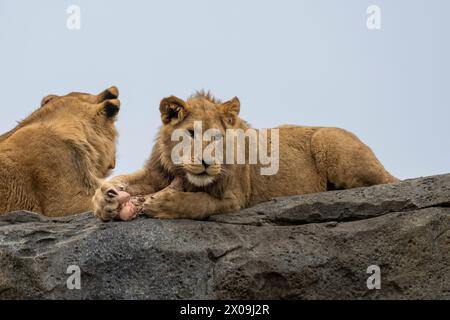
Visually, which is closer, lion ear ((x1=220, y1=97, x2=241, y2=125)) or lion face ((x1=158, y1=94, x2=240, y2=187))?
lion face ((x1=158, y1=94, x2=240, y2=187))

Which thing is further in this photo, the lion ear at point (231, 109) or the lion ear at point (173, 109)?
the lion ear at point (231, 109)

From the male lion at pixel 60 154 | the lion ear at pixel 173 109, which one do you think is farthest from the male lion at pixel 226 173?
the male lion at pixel 60 154

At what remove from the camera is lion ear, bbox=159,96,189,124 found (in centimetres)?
808

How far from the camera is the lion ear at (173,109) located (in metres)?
8.08

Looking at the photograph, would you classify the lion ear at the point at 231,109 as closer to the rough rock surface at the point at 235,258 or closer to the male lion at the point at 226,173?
the male lion at the point at 226,173

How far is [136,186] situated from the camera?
820 cm

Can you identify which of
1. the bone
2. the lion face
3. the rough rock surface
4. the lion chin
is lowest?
the rough rock surface

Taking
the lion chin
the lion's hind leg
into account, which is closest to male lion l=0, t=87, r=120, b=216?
the lion chin

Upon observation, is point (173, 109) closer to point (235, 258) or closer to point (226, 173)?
point (226, 173)

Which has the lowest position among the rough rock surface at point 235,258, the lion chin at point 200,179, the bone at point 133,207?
the rough rock surface at point 235,258

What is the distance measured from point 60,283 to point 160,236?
35.9 inches

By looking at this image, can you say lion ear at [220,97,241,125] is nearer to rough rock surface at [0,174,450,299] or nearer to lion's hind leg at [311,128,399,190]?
rough rock surface at [0,174,450,299]

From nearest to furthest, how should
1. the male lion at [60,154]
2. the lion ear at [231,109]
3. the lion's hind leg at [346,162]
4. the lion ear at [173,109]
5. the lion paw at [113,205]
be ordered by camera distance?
the lion paw at [113,205]
the lion ear at [173,109]
the lion ear at [231,109]
the lion's hind leg at [346,162]
the male lion at [60,154]
